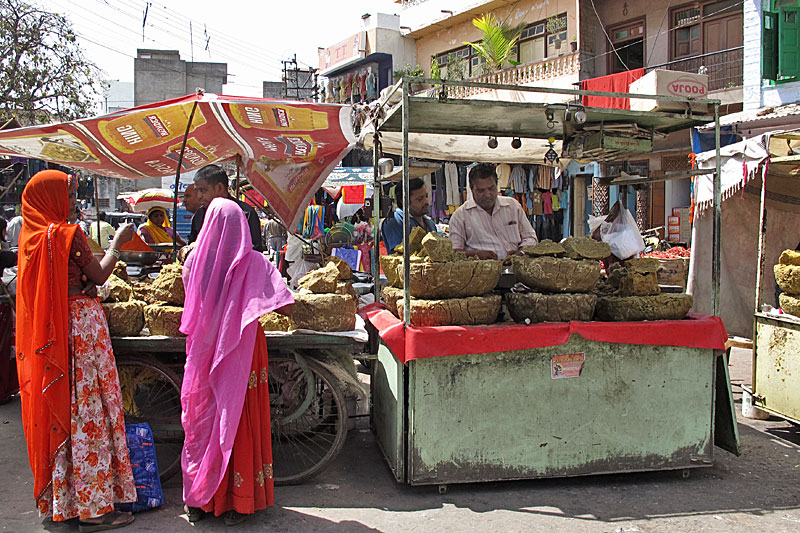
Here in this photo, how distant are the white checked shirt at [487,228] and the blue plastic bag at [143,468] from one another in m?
2.63

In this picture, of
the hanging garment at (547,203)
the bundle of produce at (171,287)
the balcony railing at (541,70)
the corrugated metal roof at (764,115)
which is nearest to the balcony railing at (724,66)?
the balcony railing at (541,70)

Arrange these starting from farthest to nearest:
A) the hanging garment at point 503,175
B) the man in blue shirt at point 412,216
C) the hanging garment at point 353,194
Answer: the hanging garment at point 353,194, the hanging garment at point 503,175, the man in blue shirt at point 412,216

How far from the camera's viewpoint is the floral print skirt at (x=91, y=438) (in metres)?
3.04

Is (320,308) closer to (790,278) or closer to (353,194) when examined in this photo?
(790,278)

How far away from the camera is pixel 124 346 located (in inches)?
144

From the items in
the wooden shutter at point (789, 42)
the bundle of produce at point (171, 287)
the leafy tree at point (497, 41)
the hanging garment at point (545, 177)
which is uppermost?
the leafy tree at point (497, 41)

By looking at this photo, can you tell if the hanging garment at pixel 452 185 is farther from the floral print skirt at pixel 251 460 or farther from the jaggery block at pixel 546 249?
the floral print skirt at pixel 251 460

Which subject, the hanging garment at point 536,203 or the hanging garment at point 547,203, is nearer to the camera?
the hanging garment at point 536,203

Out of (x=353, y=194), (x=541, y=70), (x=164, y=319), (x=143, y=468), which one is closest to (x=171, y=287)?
(x=164, y=319)

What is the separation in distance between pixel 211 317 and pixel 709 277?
596cm

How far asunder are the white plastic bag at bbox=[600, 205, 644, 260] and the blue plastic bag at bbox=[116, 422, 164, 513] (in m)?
5.10

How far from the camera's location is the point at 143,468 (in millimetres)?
3338

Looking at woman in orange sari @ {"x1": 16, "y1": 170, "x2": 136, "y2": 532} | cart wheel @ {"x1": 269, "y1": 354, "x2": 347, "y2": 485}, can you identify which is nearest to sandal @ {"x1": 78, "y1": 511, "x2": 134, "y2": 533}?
woman in orange sari @ {"x1": 16, "y1": 170, "x2": 136, "y2": 532}

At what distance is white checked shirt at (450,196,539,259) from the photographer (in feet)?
15.9
